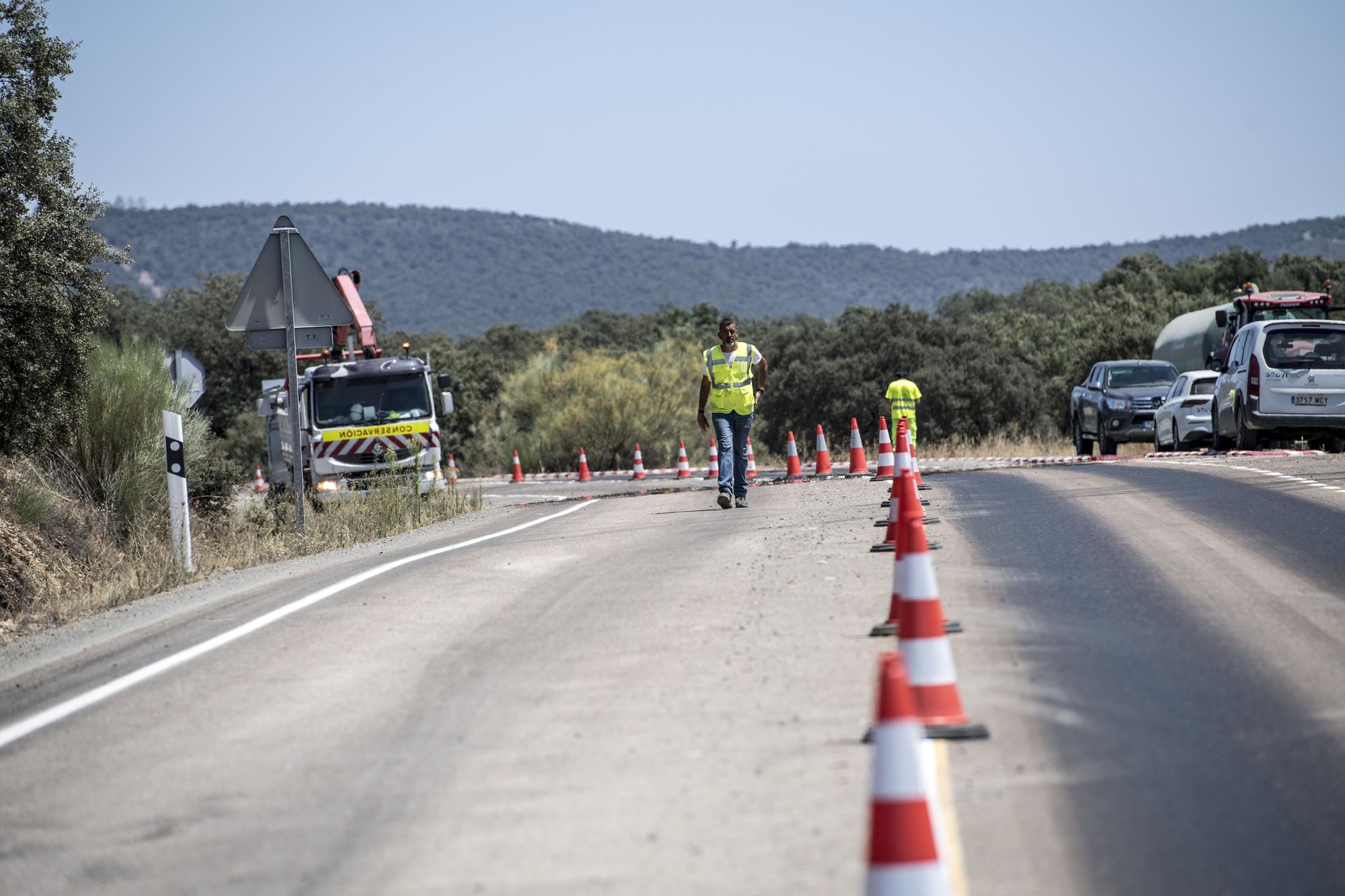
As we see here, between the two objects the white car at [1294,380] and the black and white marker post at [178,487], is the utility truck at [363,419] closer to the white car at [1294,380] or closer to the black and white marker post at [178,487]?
the black and white marker post at [178,487]

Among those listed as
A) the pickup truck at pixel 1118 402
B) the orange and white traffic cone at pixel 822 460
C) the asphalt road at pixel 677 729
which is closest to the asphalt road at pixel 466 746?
the asphalt road at pixel 677 729

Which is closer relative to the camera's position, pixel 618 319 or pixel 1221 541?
pixel 1221 541

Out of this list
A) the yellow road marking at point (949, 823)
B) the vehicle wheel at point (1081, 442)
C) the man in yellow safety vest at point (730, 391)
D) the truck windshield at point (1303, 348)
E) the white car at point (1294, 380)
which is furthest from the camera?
the vehicle wheel at point (1081, 442)

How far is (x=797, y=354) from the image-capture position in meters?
52.4

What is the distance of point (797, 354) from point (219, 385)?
22.6m

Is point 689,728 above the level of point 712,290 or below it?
below

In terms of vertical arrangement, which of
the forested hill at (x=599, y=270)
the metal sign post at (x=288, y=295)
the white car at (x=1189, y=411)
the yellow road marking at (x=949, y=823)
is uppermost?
the forested hill at (x=599, y=270)

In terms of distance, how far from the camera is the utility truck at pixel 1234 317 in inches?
1288

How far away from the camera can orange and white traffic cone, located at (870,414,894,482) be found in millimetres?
15855

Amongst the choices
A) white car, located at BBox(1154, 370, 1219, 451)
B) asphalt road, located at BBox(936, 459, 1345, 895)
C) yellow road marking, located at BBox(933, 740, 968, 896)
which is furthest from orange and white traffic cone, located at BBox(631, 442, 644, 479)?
yellow road marking, located at BBox(933, 740, 968, 896)

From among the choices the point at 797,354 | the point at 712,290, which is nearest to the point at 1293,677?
the point at 797,354

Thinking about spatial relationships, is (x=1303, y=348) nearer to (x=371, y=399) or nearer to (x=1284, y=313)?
(x=1284, y=313)

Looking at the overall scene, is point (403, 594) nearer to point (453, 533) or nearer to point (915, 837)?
point (453, 533)

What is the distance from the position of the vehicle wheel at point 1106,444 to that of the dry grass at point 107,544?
52.5ft
